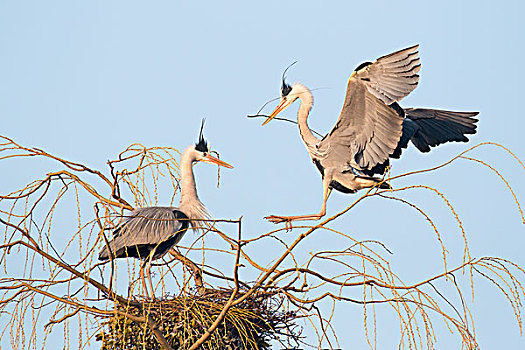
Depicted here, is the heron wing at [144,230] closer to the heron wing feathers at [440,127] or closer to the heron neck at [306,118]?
the heron neck at [306,118]

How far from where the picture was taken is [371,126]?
18.2 feet

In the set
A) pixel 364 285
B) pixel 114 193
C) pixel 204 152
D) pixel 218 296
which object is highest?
pixel 204 152

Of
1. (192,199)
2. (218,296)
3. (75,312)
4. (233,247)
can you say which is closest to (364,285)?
(233,247)

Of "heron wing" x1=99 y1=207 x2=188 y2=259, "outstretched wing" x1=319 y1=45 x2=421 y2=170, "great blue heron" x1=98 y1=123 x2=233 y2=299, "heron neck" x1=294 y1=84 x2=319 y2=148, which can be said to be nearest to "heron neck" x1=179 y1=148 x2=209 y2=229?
"great blue heron" x1=98 y1=123 x2=233 y2=299

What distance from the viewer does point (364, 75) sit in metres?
5.12

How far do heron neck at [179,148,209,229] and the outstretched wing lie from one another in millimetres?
1145

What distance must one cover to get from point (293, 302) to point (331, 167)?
251 centimetres

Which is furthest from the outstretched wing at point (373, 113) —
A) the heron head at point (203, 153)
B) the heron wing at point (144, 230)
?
the heron wing at point (144, 230)

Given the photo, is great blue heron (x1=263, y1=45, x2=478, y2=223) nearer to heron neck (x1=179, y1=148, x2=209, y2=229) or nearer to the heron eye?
the heron eye

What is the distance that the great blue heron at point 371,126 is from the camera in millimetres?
4980

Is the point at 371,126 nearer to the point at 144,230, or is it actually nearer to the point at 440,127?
the point at 440,127

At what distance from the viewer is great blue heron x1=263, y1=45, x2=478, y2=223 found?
16.3 ft

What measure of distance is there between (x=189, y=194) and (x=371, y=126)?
5.50ft

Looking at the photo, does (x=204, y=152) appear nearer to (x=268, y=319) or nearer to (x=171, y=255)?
(x=171, y=255)
